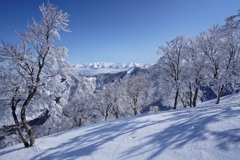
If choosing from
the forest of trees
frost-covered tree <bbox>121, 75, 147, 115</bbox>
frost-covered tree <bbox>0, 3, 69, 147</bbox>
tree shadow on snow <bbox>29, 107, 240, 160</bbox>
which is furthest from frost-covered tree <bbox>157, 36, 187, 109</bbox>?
frost-covered tree <bbox>0, 3, 69, 147</bbox>

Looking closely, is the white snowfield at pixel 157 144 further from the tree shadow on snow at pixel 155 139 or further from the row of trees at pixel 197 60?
the row of trees at pixel 197 60

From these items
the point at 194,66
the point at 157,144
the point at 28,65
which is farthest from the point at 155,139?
the point at 194,66

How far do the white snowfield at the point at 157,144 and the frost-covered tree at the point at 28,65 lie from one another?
2783 mm

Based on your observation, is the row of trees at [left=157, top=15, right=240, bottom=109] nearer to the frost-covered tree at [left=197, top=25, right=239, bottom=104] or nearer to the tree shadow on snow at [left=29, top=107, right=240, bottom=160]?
the frost-covered tree at [left=197, top=25, right=239, bottom=104]

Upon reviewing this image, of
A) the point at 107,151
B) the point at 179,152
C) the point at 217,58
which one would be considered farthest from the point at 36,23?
the point at 217,58

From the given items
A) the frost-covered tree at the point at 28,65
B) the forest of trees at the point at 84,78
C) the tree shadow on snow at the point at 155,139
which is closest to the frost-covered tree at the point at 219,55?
the forest of trees at the point at 84,78

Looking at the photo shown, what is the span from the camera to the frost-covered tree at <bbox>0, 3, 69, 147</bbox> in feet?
30.6

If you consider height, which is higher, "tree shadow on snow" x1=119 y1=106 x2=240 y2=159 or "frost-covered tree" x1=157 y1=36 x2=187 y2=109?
"frost-covered tree" x1=157 y1=36 x2=187 y2=109

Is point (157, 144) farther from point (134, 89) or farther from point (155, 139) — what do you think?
point (134, 89)

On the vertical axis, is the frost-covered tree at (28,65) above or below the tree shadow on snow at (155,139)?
above

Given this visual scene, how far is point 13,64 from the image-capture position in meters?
9.30

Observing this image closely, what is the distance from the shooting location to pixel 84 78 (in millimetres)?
20625

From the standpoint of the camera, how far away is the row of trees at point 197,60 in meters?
17.2

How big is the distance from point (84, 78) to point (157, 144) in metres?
15.5
